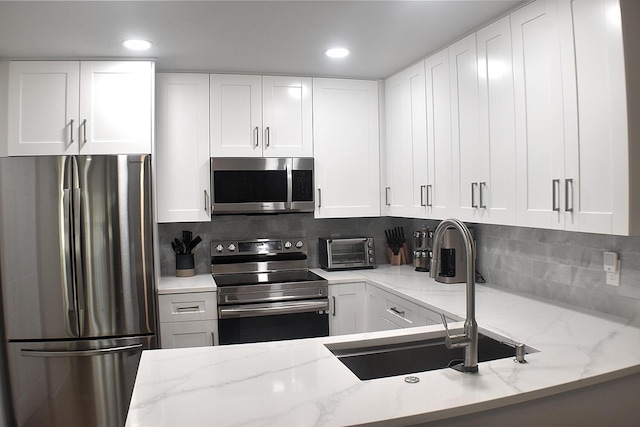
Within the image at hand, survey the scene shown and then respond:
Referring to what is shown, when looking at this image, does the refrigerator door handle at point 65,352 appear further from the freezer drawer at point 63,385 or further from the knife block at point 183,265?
the knife block at point 183,265

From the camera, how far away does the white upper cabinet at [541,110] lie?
82.0 inches

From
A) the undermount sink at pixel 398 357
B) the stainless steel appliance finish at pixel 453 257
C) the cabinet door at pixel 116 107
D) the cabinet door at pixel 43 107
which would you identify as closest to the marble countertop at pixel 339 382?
the undermount sink at pixel 398 357

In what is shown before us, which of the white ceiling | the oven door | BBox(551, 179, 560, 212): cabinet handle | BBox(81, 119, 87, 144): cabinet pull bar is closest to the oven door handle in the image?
the oven door

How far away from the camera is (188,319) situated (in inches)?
125

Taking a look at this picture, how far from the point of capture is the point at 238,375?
59.0 inches

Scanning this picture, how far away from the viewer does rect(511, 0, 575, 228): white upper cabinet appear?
2.08 m

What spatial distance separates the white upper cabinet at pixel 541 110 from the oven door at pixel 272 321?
61.5 inches

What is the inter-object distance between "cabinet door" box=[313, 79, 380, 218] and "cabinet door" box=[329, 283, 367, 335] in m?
0.57

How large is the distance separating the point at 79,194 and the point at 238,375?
1929 mm

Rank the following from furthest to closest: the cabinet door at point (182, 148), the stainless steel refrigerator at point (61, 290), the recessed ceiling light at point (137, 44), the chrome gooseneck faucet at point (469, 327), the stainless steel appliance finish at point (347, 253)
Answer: the stainless steel appliance finish at point (347, 253), the cabinet door at point (182, 148), the stainless steel refrigerator at point (61, 290), the recessed ceiling light at point (137, 44), the chrome gooseneck faucet at point (469, 327)

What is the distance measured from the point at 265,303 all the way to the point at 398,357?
159cm

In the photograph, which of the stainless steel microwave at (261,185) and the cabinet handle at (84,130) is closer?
the cabinet handle at (84,130)

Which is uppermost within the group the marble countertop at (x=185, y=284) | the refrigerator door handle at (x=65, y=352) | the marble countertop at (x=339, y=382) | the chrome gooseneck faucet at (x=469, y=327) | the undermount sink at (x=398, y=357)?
the chrome gooseneck faucet at (x=469, y=327)

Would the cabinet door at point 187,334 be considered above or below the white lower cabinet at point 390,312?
below
